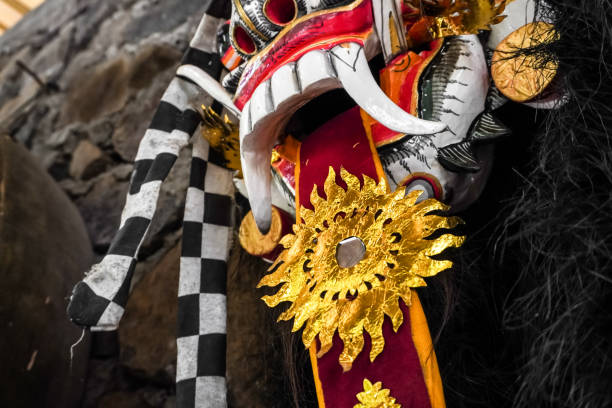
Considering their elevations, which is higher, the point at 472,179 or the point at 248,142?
the point at 248,142

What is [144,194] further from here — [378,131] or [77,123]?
[77,123]

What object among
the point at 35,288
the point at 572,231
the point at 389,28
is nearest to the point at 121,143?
the point at 35,288

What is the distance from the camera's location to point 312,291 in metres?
0.66

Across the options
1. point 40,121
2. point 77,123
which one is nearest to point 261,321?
point 77,123

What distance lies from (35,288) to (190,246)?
11.8 inches

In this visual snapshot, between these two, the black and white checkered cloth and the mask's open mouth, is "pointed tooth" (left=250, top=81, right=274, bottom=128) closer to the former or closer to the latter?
the mask's open mouth

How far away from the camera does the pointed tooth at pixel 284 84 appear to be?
2.10ft

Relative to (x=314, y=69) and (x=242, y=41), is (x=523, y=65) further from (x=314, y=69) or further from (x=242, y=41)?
(x=242, y=41)

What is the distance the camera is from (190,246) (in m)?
0.84

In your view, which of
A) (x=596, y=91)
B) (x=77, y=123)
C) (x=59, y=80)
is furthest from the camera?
(x=59, y=80)

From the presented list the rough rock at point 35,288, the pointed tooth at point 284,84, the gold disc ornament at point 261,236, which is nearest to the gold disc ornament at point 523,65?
the pointed tooth at point 284,84

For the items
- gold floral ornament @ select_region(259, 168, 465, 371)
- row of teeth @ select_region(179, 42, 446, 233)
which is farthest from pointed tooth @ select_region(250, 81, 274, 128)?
gold floral ornament @ select_region(259, 168, 465, 371)

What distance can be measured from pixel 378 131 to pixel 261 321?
13.4 inches

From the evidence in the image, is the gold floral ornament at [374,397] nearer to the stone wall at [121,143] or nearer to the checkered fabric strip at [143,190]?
the stone wall at [121,143]
